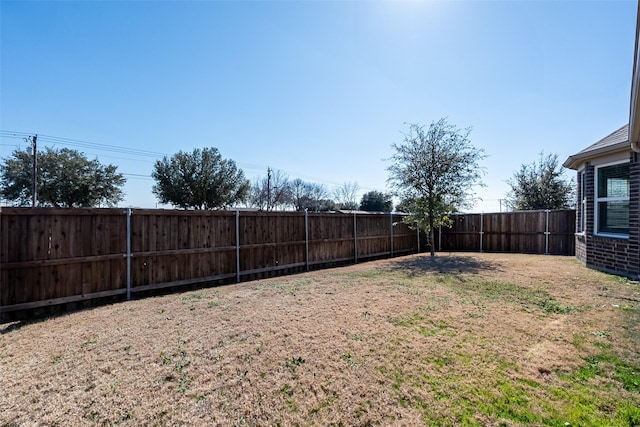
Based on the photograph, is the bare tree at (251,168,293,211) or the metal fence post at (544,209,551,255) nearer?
the metal fence post at (544,209,551,255)

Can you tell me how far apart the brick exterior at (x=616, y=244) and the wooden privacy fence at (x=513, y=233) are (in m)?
3.10

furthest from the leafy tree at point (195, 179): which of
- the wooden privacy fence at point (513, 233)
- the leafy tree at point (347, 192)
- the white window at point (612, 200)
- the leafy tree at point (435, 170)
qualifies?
the leafy tree at point (347, 192)

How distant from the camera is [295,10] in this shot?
693cm

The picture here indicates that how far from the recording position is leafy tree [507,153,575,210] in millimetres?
19344

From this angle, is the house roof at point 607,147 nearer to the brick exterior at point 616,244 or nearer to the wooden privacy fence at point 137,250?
the brick exterior at point 616,244

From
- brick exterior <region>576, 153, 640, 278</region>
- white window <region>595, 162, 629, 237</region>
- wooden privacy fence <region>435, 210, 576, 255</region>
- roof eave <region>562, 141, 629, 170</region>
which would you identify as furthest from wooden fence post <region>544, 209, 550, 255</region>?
white window <region>595, 162, 629, 237</region>

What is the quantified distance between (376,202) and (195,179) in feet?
71.4

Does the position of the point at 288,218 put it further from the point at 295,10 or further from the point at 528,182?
the point at 528,182

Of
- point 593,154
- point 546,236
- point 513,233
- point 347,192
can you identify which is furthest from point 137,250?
point 347,192

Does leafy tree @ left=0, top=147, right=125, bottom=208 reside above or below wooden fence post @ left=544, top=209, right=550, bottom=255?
above

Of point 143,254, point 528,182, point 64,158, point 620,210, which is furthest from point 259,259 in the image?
point 64,158

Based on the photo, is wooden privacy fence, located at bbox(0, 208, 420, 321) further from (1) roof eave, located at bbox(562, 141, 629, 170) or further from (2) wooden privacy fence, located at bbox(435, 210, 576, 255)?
(2) wooden privacy fence, located at bbox(435, 210, 576, 255)

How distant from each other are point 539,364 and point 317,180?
42336 millimetres

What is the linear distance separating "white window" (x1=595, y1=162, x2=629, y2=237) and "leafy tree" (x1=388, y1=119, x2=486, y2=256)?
3863 mm
